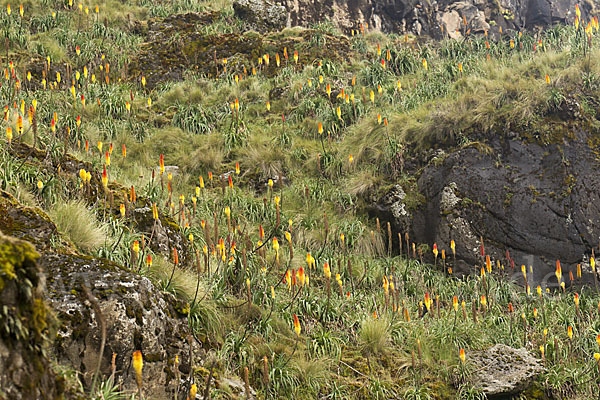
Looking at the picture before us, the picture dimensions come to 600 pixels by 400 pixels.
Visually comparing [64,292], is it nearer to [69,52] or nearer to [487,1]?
[69,52]

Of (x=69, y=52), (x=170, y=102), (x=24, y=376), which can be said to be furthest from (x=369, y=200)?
(x=69, y=52)

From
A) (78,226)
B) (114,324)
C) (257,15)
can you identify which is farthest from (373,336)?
(257,15)

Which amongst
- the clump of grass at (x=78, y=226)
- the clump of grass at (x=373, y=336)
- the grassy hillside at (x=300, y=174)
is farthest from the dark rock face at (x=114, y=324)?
the clump of grass at (x=373, y=336)

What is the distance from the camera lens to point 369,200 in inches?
363

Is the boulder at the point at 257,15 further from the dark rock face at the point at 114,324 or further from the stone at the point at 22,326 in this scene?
the stone at the point at 22,326

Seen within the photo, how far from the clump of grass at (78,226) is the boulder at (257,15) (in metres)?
12.3

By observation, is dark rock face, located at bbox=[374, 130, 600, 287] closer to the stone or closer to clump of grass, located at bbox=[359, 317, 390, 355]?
clump of grass, located at bbox=[359, 317, 390, 355]

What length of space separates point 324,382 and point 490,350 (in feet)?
6.25

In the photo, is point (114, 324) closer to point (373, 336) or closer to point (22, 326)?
point (22, 326)

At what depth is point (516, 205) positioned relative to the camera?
8328mm

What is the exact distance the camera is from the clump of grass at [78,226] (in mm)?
4676

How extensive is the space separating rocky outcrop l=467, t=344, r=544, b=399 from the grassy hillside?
0.12 meters

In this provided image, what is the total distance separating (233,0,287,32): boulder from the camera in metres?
16.2

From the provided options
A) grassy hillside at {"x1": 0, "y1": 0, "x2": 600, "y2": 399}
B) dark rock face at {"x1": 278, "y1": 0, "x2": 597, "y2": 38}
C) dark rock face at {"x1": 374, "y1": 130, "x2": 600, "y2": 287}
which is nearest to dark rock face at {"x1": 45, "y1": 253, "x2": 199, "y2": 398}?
grassy hillside at {"x1": 0, "y1": 0, "x2": 600, "y2": 399}
